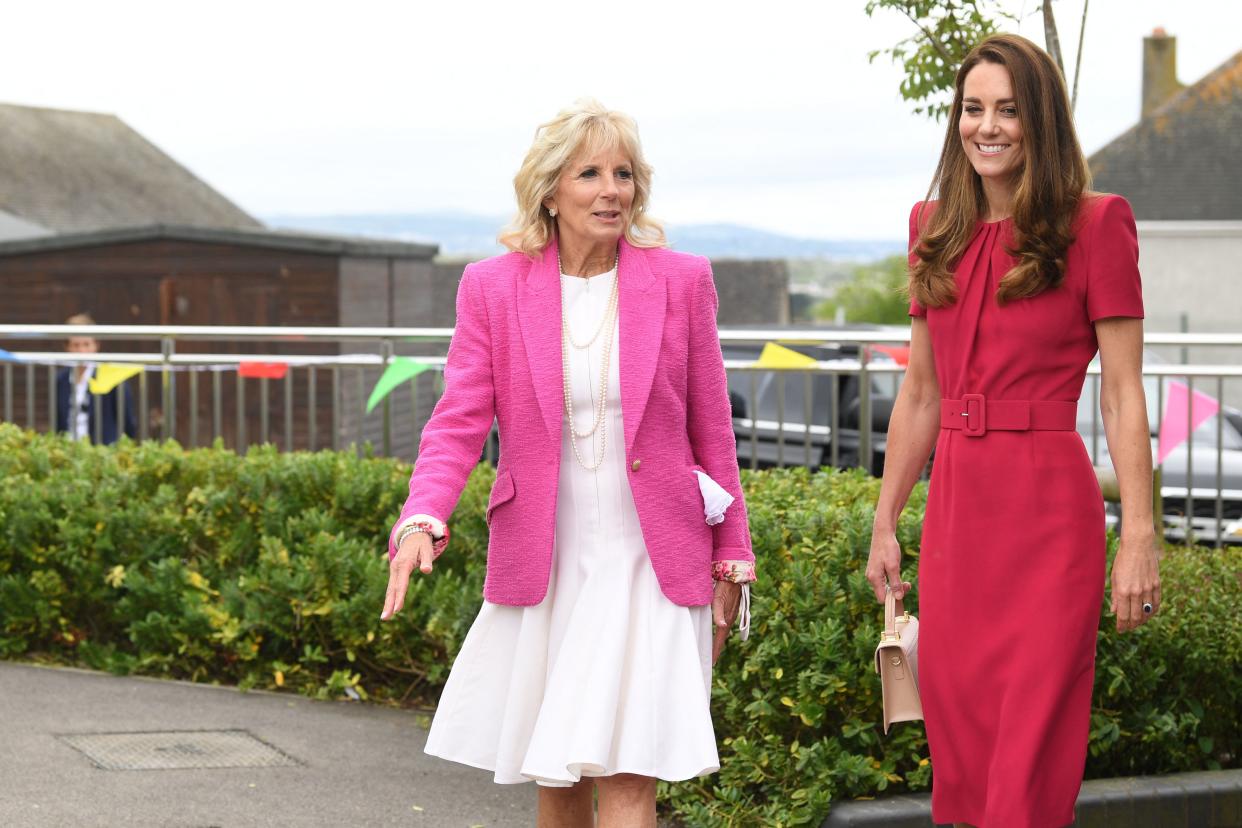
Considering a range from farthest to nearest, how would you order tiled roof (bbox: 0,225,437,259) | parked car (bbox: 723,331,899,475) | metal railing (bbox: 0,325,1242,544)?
tiled roof (bbox: 0,225,437,259), parked car (bbox: 723,331,899,475), metal railing (bbox: 0,325,1242,544)

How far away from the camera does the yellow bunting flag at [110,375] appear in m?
10.8

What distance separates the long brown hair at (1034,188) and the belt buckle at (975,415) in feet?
0.69

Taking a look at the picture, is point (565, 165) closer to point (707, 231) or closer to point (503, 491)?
point (503, 491)

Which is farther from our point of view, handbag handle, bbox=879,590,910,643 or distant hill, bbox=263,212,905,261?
distant hill, bbox=263,212,905,261

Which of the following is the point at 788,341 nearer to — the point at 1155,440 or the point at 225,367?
the point at 1155,440

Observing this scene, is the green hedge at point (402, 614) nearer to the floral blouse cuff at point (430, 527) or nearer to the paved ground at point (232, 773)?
the paved ground at point (232, 773)

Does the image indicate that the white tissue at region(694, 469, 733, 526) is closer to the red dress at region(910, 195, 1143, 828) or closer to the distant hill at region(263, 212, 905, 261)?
the red dress at region(910, 195, 1143, 828)

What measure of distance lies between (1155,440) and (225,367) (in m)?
5.47

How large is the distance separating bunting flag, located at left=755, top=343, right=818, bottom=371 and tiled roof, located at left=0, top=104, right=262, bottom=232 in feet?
141

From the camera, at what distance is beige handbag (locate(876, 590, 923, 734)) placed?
398cm

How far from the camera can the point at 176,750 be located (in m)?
6.21

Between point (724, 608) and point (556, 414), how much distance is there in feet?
1.95

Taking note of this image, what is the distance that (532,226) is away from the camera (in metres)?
3.99

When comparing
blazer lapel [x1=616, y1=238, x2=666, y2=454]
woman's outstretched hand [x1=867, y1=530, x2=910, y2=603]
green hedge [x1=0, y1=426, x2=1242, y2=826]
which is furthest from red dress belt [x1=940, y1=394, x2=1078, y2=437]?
green hedge [x1=0, y1=426, x2=1242, y2=826]
